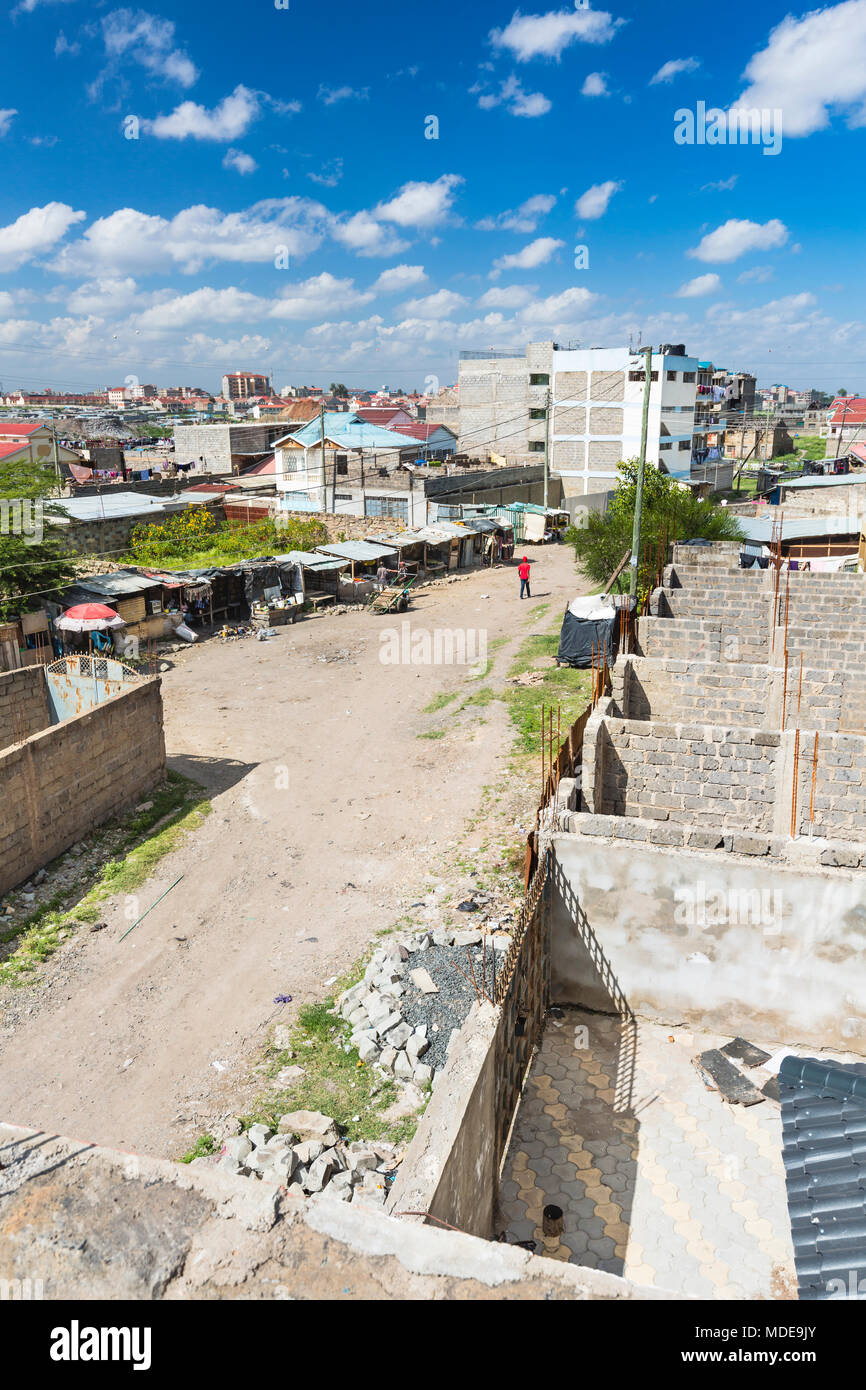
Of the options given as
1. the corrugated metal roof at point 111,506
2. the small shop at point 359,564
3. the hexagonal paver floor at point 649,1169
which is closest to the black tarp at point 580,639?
the small shop at point 359,564

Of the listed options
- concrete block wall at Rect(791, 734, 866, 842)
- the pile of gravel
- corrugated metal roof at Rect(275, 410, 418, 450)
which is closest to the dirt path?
the pile of gravel

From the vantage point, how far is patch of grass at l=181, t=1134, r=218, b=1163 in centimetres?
665

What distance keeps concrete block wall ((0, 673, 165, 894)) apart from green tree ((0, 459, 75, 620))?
764 centimetres

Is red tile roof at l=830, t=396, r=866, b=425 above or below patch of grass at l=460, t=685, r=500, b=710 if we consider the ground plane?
above

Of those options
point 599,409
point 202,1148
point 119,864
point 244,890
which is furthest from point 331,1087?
point 599,409

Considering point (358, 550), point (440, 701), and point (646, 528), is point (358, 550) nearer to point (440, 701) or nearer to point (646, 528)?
point (646, 528)

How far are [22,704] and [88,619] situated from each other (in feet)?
19.7

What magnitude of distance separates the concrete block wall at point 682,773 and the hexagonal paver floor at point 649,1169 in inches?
117

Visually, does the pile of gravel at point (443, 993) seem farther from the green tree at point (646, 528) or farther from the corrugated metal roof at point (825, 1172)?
the green tree at point (646, 528)

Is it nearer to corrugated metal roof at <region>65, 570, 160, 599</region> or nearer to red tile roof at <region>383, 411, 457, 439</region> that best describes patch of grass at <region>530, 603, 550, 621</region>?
corrugated metal roof at <region>65, 570, 160, 599</region>

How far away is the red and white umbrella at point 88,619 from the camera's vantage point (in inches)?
778

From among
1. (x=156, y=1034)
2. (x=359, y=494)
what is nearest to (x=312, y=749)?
(x=156, y=1034)

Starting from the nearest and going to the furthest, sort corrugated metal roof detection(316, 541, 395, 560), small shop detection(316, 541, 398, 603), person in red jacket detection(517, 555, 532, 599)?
person in red jacket detection(517, 555, 532, 599), small shop detection(316, 541, 398, 603), corrugated metal roof detection(316, 541, 395, 560)

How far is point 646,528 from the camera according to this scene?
72.1 ft
